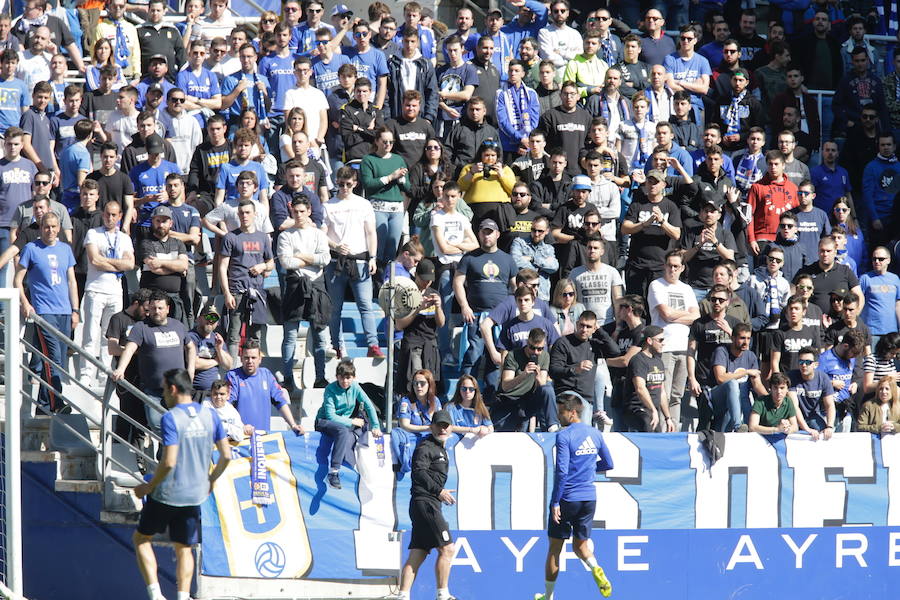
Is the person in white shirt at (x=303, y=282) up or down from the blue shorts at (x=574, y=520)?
up

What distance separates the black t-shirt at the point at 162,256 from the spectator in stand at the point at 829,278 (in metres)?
6.88

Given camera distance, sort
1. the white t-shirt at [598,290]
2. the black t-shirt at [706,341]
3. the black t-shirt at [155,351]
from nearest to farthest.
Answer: the black t-shirt at [155,351], the black t-shirt at [706,341], the white t-shirt at [598,290]

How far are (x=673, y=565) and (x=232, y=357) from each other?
15.4ft

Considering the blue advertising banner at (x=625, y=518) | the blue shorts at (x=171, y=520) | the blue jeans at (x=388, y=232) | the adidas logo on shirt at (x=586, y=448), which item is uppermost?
the blue jeans at (x=388, y=232)

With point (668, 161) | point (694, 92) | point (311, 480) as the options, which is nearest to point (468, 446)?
point (311, 480)

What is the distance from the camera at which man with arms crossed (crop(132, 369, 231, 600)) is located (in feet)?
37.2

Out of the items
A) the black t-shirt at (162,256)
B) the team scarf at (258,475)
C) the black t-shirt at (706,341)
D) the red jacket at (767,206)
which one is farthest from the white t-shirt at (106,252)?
the red jacket at (767,206)

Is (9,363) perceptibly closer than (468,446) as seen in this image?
Yes

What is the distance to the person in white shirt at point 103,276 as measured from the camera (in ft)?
48.5

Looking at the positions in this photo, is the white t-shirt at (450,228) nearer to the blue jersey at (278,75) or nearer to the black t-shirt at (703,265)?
the black t-shirt at (703,265)

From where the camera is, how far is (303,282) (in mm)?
15047

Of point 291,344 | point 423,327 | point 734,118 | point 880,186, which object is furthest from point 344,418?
point 880,186

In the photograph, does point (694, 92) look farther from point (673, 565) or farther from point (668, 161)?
point (673, 565)

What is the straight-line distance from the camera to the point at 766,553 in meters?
14.1
